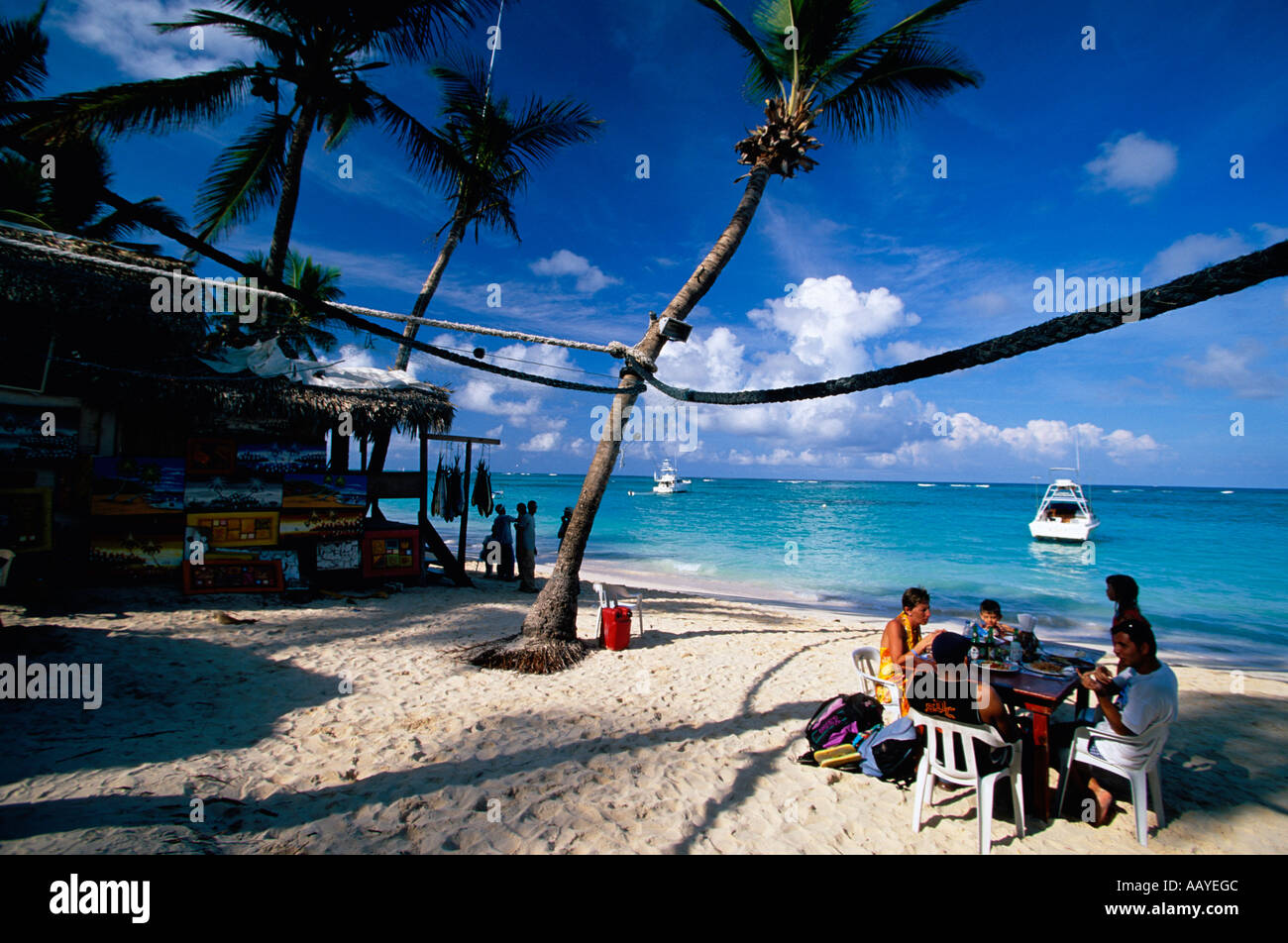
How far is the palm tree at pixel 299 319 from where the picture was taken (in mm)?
11516

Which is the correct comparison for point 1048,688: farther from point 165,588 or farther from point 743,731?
point 165,588

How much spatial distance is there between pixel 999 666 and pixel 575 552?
454 centimetres

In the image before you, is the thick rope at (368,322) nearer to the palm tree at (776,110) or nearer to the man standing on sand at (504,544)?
the palm tree at (776,110)

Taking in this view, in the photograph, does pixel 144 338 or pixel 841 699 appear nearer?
pixel 841 699

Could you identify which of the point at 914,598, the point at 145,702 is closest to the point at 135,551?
the point at 145,702

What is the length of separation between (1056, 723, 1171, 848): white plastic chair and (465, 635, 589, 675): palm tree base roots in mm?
4885

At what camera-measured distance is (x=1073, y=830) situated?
3611 mm

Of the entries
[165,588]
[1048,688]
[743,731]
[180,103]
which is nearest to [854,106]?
[1048,688]

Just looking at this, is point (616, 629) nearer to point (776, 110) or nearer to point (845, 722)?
point (845, 722)

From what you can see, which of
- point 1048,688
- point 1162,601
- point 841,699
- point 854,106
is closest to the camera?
point 1048,688

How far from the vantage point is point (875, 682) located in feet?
15.8

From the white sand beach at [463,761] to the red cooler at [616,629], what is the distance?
0.82ft

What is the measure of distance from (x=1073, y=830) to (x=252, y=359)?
477 inches

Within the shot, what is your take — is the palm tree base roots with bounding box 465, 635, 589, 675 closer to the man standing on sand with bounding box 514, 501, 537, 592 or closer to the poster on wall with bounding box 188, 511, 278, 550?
the man standing on sand with bounding box 514, 501, 537, 592
